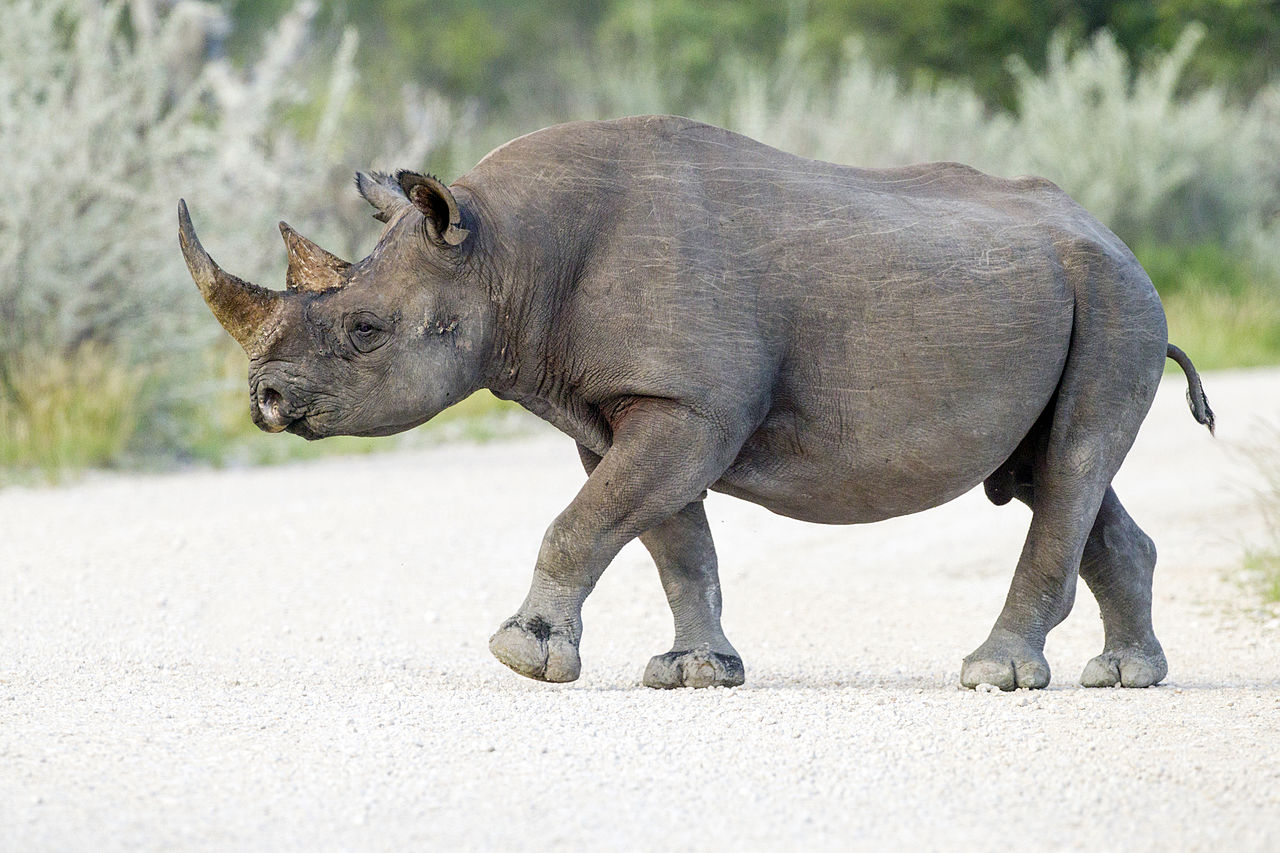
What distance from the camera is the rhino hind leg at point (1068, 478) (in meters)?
4.95

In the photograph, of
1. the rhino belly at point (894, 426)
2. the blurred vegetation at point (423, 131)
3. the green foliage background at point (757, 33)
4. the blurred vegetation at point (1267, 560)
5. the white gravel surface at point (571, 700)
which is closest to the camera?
the white gravel surface at point (571, 700)

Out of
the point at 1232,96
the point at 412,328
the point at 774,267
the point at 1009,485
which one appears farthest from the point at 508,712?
the point at 1232,96

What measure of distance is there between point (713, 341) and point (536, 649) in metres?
0.94

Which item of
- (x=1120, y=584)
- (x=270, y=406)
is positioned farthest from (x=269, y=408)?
(x=1120, y=584)

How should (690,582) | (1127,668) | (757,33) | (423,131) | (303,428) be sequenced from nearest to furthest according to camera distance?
(303,428)
(690,582)
(1127,668)
(423,131)
(757,33)

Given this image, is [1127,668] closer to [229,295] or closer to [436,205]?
[436,205]

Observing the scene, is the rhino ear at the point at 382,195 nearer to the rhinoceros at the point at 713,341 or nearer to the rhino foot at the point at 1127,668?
the rhinoceros at the point at 713,341

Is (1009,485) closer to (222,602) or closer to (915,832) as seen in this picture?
(915,832)

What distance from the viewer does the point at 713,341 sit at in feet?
14.7

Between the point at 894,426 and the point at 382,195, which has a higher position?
the point at 382,195

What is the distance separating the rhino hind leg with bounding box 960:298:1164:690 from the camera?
195 inches

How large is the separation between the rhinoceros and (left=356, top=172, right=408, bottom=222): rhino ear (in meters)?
0.01

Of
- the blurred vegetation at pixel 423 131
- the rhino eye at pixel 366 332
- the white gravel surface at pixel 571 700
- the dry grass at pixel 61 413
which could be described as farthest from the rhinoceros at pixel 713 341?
the blurred vegetation at pixel 423 131

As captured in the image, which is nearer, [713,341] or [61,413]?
[713,341]
